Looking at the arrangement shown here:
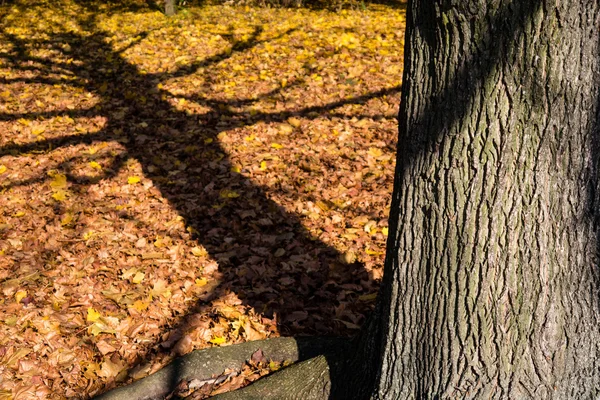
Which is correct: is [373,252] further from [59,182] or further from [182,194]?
[59,182]

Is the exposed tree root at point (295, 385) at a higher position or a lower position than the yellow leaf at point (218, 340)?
higher

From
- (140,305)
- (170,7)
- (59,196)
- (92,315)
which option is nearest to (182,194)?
(59,196)

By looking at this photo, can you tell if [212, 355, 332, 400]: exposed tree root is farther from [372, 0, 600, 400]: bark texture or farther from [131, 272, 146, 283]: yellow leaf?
[131, 272, 146, 283]: yellow leaf

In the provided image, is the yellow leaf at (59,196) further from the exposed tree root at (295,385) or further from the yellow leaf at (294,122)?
the exposed tree root at (295,385)

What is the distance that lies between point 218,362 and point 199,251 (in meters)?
1.29

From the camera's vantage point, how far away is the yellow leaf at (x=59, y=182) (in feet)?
→ 18.2

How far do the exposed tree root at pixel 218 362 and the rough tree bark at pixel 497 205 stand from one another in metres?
0.87

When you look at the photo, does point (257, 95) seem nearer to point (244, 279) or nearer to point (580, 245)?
point (244, 279)

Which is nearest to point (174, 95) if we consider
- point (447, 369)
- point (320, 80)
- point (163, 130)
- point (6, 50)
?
point (163, 130)

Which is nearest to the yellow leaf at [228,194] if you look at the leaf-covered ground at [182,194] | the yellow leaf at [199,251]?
the leaf-covered ground at [182,194]

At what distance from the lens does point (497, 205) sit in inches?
83.8

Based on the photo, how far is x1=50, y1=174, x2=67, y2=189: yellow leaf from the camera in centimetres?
556

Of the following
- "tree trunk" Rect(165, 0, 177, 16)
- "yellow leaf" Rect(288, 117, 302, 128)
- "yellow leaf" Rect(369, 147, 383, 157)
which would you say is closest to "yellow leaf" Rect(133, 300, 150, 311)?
"yellow leaf" Rect(369, 147, 383, 157)

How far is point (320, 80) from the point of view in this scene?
25.0ft
